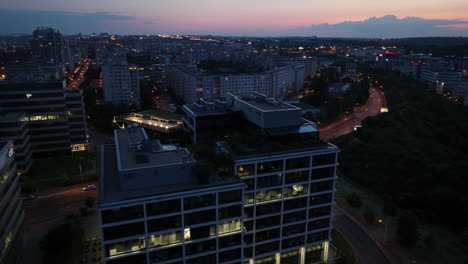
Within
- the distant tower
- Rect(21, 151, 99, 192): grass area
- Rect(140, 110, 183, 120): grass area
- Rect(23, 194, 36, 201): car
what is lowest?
Rect(23, 194, 36, 201): car

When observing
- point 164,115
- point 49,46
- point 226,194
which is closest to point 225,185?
point 226,194

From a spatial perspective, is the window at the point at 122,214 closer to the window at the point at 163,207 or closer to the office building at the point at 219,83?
the window at the point at 163,207

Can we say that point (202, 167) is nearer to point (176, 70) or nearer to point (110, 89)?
point (110, 89)

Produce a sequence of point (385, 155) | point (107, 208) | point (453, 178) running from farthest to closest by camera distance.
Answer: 1. point (385, 155)
2. point (453, 178)
3. point (107, 208)

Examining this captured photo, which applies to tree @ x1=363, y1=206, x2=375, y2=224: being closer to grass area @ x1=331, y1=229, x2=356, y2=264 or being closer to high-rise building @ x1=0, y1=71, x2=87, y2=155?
grass area @ x1=331, y1=229, x2=356, y2=264

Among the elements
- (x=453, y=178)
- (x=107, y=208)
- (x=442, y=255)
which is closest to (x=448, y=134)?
(x=453, y=178)

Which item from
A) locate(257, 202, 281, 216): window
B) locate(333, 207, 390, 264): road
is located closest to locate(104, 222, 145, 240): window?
locate(257, 202, 281, 216): window

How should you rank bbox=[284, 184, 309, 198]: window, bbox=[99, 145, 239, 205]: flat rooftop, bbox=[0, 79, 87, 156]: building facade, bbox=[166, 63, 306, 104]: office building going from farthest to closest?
bbox=[166, 63, 306, 104]: office building → bbox=[0, 79, 87, 156]: building facade → bbox=[284, 184, 309, 198]: window → bbox=[99, 145, 239, 205]: flat rooftop
